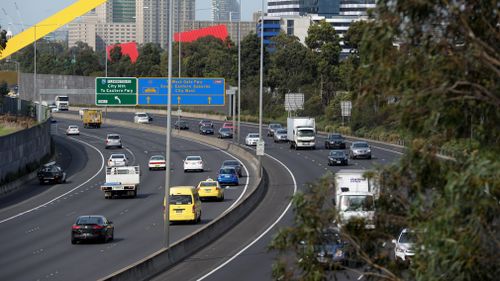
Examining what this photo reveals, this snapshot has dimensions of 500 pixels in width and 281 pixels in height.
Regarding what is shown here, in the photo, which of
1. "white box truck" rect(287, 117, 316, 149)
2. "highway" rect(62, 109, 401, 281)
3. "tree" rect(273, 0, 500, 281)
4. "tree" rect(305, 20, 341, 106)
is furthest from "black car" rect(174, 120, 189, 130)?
"tree" rect(273, 0, 500, 281)

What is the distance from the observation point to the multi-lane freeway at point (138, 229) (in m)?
35.9

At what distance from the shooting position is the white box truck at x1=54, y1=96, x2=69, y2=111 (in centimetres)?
16412

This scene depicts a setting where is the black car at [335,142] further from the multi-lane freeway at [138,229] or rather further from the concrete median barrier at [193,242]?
the concrete median barrier at [193,242]

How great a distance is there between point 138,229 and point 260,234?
230 inches

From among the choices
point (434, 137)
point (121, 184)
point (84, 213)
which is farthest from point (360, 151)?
point (434, 137)

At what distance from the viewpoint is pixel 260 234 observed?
46875mm

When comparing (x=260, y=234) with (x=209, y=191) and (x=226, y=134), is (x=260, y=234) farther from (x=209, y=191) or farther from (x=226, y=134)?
(x=226, y=134)

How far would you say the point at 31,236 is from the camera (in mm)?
46938

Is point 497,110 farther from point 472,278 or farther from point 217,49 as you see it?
point 217,49

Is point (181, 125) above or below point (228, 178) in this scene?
above

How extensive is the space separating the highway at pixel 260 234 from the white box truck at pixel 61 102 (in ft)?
247

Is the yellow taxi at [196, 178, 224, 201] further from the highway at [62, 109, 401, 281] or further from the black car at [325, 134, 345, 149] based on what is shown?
the black car at [325, 134, 345, 149]

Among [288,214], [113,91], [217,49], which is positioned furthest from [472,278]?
[217,49]

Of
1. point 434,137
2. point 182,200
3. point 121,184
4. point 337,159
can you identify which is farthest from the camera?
point 337,159
